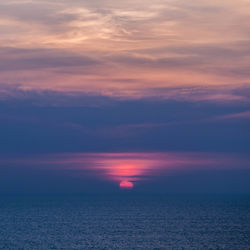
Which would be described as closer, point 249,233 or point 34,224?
point 249,233

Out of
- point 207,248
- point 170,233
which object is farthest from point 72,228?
point 207,248

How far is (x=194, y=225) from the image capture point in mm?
147625

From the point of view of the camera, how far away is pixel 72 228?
461 ft

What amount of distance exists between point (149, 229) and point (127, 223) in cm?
1904

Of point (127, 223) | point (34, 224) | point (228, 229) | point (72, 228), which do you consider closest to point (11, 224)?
point (34, 224)

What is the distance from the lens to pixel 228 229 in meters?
138

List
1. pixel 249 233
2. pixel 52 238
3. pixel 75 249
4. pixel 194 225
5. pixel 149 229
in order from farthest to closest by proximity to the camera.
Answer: pixel 194 225 → pixel 149 229 → pixel 249 233 → pixel 52 238 → pixel 75 249

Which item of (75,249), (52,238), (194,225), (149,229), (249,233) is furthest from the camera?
(194,225)

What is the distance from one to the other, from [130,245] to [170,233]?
2379 centimetres

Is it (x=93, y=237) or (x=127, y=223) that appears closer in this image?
(x=93, y=237)

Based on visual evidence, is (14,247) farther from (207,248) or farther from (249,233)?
(249,233)

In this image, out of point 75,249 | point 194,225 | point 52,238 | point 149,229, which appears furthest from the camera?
point 194,225

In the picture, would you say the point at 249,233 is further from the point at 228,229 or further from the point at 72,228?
the point at 72,228

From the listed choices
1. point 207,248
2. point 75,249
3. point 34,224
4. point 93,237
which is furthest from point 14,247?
point 34,224
